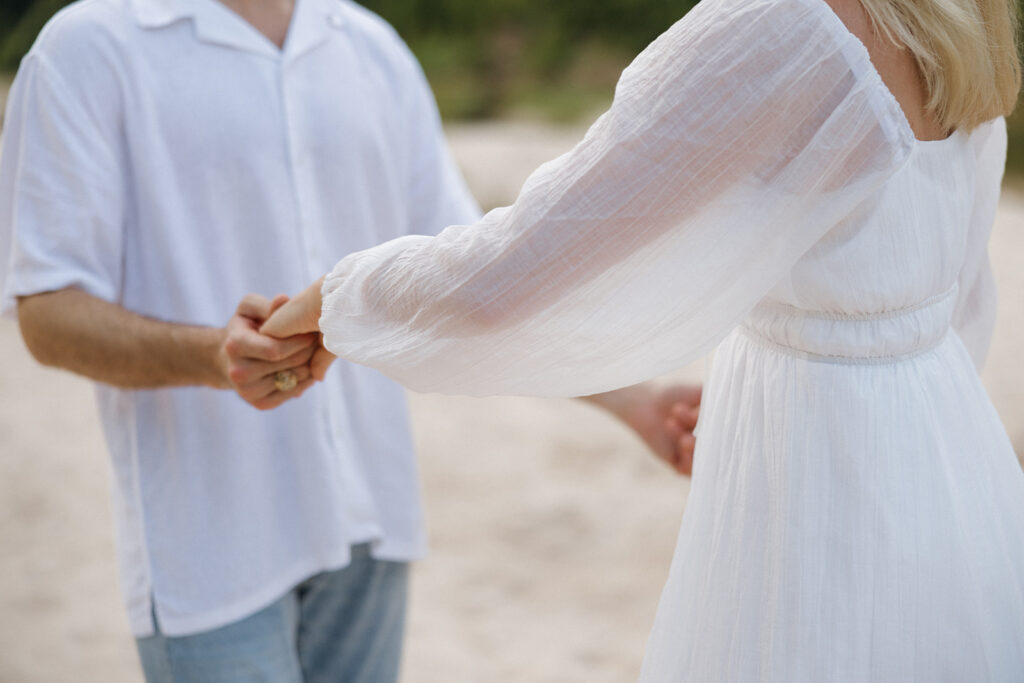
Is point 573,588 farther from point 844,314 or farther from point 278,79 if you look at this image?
point 844,314

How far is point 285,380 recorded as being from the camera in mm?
1414

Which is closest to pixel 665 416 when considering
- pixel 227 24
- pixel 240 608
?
pixel 240 608

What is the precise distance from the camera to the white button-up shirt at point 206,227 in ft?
4.83

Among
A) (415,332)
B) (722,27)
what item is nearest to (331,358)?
(415,332)

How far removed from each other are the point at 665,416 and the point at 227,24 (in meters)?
0.86

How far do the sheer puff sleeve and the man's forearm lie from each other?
0.39m

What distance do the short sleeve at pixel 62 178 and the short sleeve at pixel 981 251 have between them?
1.11 meters

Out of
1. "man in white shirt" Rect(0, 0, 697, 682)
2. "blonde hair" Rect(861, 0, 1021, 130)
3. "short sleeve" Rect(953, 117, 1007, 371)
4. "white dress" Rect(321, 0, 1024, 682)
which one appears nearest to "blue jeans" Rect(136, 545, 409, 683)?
"man in white shirt" Rect(0, 0, 697, 682)

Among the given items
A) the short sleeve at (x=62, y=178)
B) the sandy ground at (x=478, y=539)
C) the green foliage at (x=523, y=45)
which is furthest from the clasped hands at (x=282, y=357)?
the green foliage at (x=523, y=45)

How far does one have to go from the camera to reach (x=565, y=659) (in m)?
3.08

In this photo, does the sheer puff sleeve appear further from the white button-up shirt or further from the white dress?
the white button-up shirt

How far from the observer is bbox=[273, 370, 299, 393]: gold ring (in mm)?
1407

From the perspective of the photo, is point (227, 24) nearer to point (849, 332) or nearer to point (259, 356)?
point (259, 356)

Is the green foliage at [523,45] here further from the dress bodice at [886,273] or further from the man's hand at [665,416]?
the dress bodice at [886,273]
